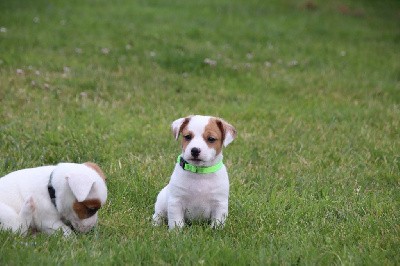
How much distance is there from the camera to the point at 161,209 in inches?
216

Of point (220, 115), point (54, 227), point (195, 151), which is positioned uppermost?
point (195, 151)

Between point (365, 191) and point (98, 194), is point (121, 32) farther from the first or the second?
point (98, 194)

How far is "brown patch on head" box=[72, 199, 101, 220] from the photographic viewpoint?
4.65 meters

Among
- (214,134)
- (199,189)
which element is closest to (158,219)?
(199,189)

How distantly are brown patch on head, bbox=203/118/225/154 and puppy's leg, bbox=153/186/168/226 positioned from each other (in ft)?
2.12

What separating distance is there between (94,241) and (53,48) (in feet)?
27.0

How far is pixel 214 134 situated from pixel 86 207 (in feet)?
3.97

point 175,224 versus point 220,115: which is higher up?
point 175,224

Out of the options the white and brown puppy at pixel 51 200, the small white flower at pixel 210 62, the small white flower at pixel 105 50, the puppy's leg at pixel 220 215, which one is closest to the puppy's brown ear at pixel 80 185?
the white and brown puppy at pixel 51 200

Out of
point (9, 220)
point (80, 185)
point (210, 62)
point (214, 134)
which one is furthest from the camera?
point (210, 62)

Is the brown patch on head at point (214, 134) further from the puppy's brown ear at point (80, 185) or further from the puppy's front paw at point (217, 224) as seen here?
the puppy's brown ear at point (80, 185)

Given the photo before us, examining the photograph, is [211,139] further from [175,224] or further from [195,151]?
[175,224]

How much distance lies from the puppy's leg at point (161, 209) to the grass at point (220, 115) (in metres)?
0.14

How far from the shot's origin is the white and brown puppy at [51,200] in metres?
4.65
